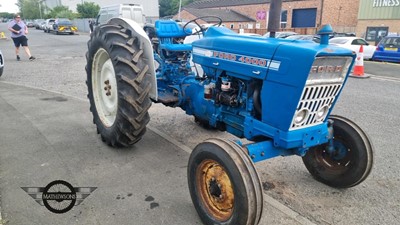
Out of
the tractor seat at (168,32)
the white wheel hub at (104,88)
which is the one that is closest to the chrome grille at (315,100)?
the tractor seat at (168,32)

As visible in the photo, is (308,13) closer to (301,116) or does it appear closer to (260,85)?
(260,85)

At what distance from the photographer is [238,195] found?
2326 millimetres

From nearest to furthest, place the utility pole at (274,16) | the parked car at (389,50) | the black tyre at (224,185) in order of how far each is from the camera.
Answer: the black tyre at (224,185), the utility pole at (274,16), the parked car at (389,50)

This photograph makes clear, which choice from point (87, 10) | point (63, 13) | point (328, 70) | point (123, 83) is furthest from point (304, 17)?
point (328, 70)

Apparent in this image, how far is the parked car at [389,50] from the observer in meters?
13.9

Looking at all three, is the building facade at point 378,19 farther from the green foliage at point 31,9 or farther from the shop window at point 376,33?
the green foliage at point 31,9

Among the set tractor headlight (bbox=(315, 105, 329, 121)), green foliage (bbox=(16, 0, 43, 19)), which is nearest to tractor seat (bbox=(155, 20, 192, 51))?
tractor headlight (bbox=(315, 105, 329, 121))

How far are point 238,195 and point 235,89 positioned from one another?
1.21 m

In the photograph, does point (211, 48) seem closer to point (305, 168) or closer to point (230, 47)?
point (230, 47)

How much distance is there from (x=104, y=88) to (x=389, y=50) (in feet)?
45.6

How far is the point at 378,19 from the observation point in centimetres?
2502

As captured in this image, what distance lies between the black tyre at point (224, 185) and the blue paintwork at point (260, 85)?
1.02ft

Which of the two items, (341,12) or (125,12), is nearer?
(125,12)

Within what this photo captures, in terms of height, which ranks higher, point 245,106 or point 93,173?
point 245,106
